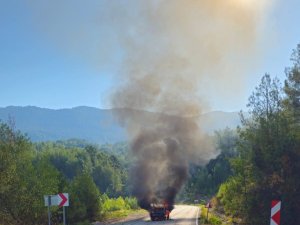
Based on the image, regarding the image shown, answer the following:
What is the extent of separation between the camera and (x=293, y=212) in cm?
2261

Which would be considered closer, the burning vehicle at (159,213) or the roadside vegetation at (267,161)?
the roadside vegetation at (267,161)

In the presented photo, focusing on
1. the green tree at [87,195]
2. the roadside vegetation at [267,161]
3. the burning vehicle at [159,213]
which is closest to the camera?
the roadside vegetation at [267,161]

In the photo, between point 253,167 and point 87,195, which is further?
point 87,195

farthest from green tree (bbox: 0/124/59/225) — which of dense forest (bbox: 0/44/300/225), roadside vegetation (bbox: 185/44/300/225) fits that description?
A: roadside vegetation (bbox: 185/44/300/225)

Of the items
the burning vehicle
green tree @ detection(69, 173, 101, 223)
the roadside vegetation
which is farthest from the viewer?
green tree @ detection(69, 173, 101, 223)

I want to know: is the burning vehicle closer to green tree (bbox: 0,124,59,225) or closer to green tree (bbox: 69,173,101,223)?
green tree (bbox: 69,173,101,223)

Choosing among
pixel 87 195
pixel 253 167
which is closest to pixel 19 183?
pixel 253 167

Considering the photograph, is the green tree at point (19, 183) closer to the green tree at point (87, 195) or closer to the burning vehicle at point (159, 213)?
the burning vehicle at point (159, 213)

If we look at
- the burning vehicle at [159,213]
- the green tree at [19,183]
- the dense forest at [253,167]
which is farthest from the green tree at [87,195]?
the green tree at [19,183]

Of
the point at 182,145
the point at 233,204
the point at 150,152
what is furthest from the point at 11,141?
the point at 182,145

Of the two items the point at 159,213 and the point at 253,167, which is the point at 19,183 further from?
the point at 159,213

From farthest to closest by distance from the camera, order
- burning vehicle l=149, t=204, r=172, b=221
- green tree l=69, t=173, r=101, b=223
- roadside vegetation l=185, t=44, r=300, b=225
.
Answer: green tree l=69, t=173, r=101, b=223, burning vehicle l=149, t=204, r=172, b=221, roadside vegetation l=185, t=44, r=300, b=225

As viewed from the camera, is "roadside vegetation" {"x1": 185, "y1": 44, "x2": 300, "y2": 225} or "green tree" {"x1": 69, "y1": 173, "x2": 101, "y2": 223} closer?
"roadside vegetation" {"x1": 185, "y1": 44, "x2": 300, "y2": 225}

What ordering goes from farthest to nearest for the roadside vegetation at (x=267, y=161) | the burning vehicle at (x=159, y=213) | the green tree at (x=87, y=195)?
1. the green tree at (x=87, y=195)
2. the burning vehicle at (x=159, y=213)
3. the roadside vegetation at (x=267, y=161)
